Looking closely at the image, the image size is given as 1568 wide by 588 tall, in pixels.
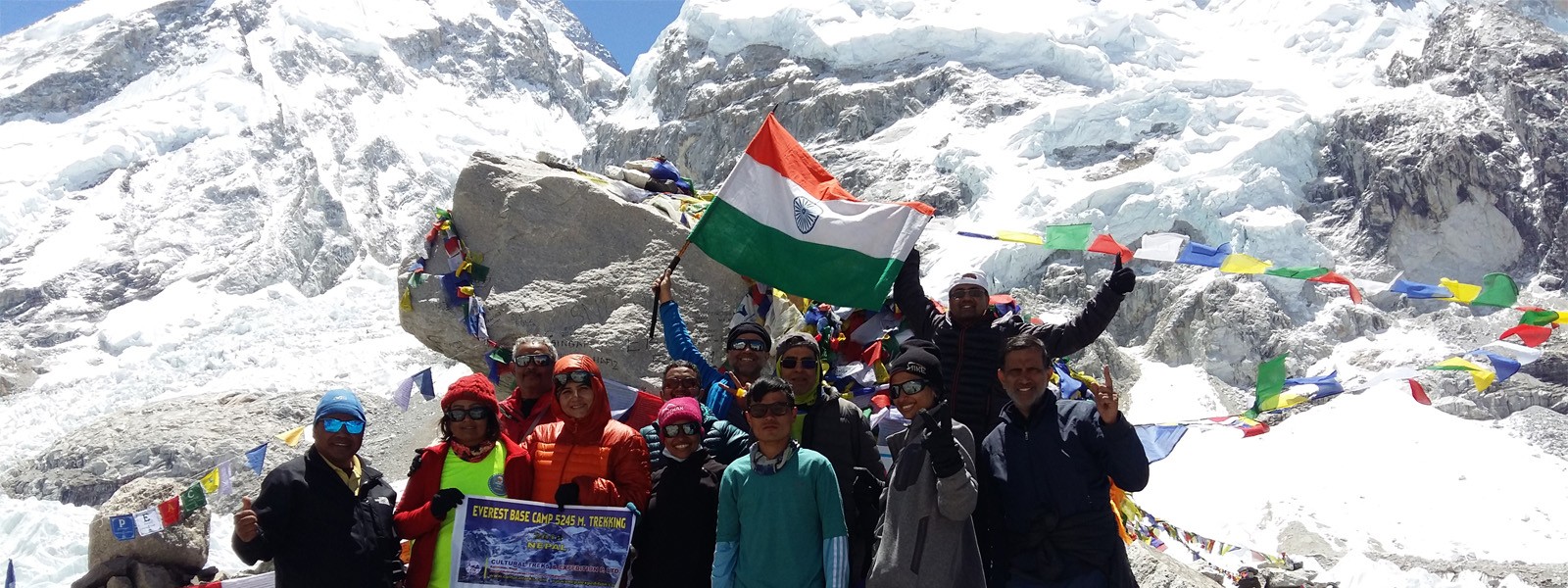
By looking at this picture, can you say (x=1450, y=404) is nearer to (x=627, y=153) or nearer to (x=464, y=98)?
(x=627, y=153)

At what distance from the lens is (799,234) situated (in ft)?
22.6

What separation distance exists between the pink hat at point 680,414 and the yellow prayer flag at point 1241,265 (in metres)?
5.27

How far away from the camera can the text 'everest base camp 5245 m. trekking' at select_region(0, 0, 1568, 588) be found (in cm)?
425

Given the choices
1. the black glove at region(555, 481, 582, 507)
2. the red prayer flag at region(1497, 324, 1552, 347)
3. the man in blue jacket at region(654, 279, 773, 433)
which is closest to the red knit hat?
the black glove at region(555, 481, 582, 507)

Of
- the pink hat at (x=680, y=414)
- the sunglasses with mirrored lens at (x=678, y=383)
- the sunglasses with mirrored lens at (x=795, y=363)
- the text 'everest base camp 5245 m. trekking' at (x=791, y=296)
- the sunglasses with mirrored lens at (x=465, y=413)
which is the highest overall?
the sunglasses with mirrored lens at (x=465, y=413)

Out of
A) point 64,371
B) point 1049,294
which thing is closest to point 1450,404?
Answer: point 1049,294

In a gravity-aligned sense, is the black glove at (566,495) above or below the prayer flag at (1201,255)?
above

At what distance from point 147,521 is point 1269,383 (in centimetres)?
743

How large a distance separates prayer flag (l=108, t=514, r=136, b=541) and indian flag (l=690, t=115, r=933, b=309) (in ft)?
11.6

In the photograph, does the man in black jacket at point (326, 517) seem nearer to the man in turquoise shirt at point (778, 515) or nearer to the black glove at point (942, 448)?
the man in turquoise shirt at point (778, 515)

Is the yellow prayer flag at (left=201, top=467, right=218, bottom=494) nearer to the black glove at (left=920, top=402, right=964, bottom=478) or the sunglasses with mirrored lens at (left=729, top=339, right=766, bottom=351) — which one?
the sunglasses with mirrored lens at (left=729, top=339, right=766, bottom=351)

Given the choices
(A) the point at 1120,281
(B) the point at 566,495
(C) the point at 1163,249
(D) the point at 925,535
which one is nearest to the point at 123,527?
(B) the point at 566,495

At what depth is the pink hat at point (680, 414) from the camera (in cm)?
428

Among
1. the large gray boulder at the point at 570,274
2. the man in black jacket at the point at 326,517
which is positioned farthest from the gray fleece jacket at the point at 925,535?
the large gray boulder at the point at 570,274
